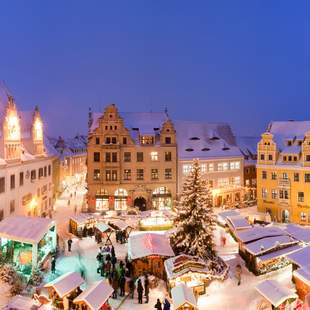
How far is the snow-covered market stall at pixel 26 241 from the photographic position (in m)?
27.0

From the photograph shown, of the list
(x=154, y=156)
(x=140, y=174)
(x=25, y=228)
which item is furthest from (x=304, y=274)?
(x=154, y=156)

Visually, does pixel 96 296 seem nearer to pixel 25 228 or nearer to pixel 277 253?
pixel 25 228

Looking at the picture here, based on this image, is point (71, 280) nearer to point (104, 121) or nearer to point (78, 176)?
point (104, 121)

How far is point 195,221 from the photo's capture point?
29875mm

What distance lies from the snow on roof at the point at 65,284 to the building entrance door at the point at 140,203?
3340 cm

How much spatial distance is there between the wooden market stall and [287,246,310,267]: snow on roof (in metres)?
18.2

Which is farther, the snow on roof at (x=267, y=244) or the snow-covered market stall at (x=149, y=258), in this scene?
the snow on roof at (x=267, y=244)

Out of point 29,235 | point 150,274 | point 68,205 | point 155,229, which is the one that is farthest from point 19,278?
point 68,205

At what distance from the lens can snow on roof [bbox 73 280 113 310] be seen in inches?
751

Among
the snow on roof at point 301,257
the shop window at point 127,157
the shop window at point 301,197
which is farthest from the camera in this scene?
the shop window at point 127,157

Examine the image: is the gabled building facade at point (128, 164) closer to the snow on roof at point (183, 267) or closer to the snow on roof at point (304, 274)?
the snow on roof at point (183, 267)

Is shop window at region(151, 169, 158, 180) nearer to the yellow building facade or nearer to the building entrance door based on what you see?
the building entrance door

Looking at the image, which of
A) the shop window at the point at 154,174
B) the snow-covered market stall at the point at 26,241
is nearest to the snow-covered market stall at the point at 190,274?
the snow-covered market stall at the point at 26,241

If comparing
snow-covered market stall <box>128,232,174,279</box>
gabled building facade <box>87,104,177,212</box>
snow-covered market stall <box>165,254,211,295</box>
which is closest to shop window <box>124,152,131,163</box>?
gabled building facade <box>87,104,177,212</box>
